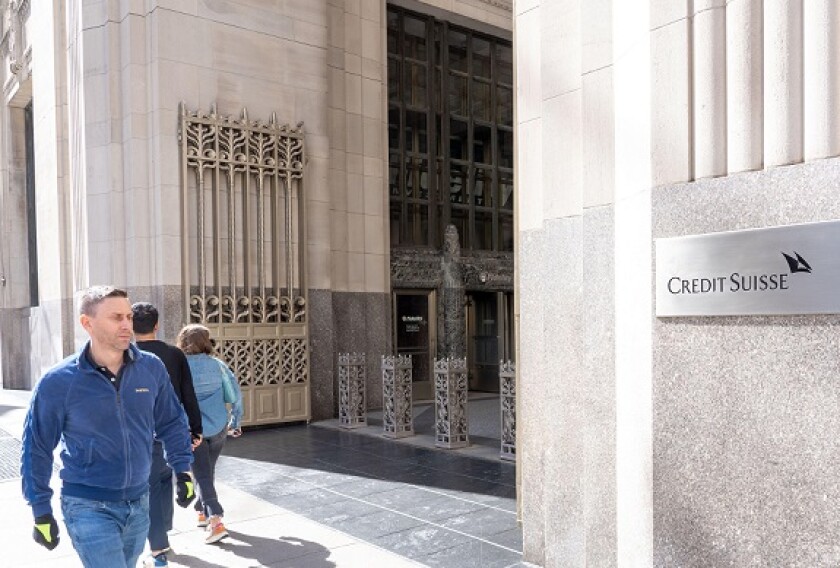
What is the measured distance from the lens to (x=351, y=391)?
12141 mm

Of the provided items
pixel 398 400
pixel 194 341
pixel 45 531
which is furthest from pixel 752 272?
pixel 398 400

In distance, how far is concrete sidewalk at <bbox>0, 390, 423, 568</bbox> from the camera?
5496 mm

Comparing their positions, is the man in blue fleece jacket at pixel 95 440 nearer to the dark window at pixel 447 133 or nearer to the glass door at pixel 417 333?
the glass door at pixel 417 333

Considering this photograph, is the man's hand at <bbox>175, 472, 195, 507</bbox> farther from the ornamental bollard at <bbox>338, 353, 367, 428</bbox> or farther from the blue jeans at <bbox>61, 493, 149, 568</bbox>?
the ornamental bollard at <bbox>338, 353, 367, 428</bbox>

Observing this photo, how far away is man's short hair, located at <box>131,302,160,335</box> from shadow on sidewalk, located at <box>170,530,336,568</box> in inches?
75.5

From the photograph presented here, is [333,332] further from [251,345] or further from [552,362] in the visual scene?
[552,362]

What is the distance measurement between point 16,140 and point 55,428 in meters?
19.3

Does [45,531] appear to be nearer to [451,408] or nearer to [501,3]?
[451,408]

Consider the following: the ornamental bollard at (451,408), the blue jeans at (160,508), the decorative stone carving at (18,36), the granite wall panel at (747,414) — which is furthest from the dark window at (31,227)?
the granite wall panel at (747,414)

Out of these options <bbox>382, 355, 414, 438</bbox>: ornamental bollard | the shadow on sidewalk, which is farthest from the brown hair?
<bbox>382, 355, 414, 438</bbox>: ornamental bollard

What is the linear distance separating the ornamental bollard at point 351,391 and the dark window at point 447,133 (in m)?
4.17

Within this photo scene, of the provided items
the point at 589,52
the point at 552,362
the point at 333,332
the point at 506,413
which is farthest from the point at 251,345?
the point at 589,52

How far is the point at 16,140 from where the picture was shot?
1952 cm

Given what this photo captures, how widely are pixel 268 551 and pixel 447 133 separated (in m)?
12.5
